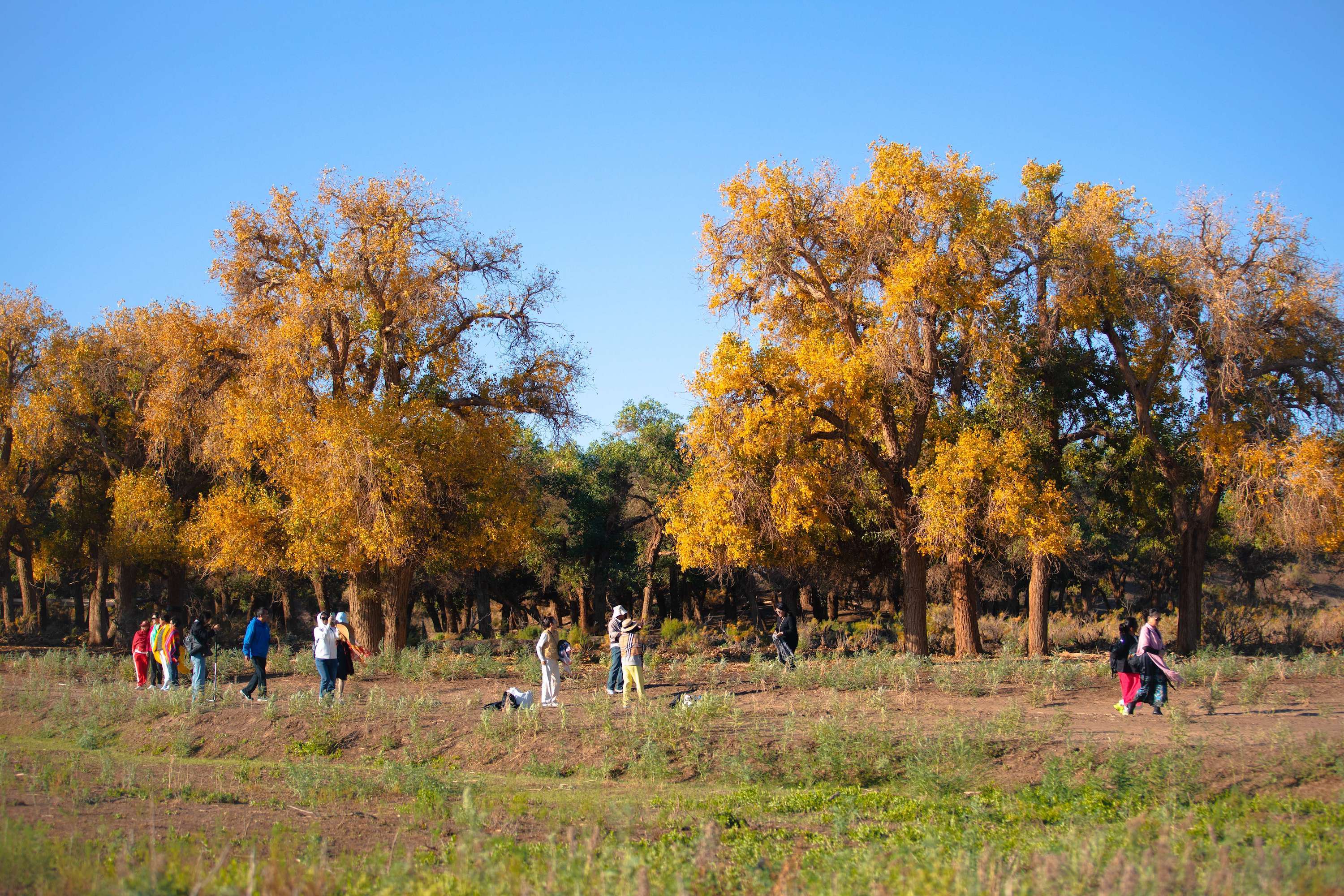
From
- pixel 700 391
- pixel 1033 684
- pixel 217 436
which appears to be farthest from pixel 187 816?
pixel 217 436

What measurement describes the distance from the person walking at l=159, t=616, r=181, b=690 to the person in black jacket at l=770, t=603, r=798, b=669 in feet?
36.4

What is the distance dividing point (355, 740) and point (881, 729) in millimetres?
7155

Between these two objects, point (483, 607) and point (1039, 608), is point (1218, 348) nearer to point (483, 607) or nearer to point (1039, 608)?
point (1039, 608)

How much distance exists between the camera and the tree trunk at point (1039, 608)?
909 inches

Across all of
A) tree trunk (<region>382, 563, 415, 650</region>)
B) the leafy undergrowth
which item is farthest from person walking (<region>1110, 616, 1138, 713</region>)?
tree trunk (<region>382, 563, 415, 650</region>)

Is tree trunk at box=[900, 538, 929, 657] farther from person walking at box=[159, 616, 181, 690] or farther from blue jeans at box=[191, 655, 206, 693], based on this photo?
person walking at box=[159, 616, 181, 690]

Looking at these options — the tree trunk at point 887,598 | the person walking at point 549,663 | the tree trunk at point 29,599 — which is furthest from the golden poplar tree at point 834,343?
the tree trunk at point 29,599

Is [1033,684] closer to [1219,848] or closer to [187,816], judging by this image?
[1219,848]

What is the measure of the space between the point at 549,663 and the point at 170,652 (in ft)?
25.3

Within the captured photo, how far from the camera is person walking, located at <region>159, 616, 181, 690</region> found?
1773cm

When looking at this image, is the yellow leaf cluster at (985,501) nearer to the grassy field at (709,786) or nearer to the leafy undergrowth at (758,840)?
the grassy field at (709,786)

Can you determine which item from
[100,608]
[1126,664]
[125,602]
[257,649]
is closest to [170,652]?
[257,649]

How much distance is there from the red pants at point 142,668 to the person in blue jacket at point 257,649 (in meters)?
3.90

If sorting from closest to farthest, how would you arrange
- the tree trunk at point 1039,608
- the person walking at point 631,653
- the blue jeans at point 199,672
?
the person walking at point 631,653
the blue jeans at point 199,672
the tree trunk at point 1039,608
